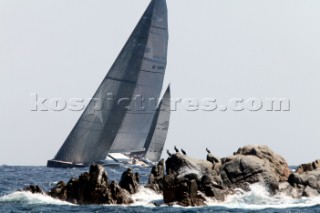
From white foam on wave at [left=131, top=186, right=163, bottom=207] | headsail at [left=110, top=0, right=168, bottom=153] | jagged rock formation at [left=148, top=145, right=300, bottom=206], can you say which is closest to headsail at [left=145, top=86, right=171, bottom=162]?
headsail at [left=110, top=0, right=168, bottom=153]

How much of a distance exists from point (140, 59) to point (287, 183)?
50.8m

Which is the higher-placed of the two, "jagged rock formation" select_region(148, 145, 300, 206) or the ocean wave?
"jagged rock formation" select_region(148, 145, 300, 206)

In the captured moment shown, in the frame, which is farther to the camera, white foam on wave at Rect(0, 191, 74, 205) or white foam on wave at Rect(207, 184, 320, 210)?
white foam on wave at Rect(0, 191, 74, 205)

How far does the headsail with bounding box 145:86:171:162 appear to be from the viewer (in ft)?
367

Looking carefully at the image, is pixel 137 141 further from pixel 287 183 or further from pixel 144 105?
pixel 287 183

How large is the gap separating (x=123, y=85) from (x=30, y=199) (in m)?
50.5

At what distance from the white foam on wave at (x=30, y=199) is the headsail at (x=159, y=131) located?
209 ft

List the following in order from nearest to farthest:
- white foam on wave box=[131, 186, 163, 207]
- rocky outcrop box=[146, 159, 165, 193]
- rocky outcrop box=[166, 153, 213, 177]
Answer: white foam on wave box=[131, 186, 163, 207] → rocky outcrop box=[166, 153, 213, 177] → rocky outcrop box=[146, 159, 165, 193]

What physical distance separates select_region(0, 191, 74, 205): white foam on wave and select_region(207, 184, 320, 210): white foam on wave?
9.23 m

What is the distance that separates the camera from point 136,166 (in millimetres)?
116500

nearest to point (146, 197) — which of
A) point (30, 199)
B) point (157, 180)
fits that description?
point (157, 180)

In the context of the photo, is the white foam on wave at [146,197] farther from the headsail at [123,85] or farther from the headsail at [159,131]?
the headsail at [159,131]

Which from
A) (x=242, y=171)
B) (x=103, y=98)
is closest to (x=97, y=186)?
(x=242, y=171)

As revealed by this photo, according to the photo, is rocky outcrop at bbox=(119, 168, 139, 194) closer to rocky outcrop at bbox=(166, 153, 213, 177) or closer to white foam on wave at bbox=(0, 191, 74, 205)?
rocky outcrop at bbox=(166, 153, 213, 177)
